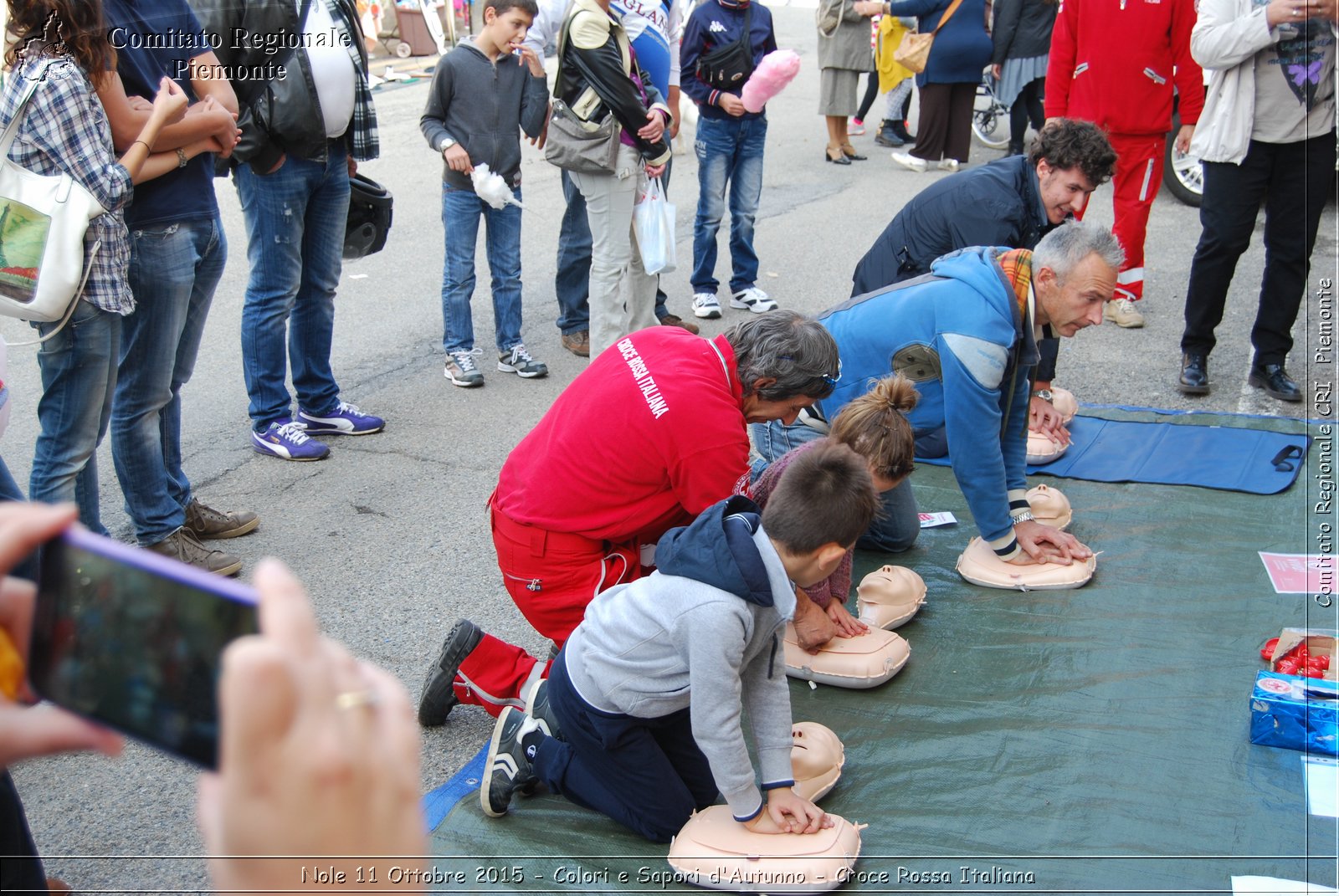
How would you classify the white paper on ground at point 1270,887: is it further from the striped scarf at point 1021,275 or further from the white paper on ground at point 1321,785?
the striped scarf at point 1021,275

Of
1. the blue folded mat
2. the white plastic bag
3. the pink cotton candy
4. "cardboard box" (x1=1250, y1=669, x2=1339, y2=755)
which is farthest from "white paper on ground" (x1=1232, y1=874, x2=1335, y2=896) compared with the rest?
the pink cotton candy

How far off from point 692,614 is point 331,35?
281cm

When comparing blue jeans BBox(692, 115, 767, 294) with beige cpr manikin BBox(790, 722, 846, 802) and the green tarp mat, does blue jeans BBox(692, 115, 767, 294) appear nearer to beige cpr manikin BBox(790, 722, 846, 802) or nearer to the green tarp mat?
the green tarp mat

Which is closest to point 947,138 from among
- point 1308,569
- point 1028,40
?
point 1028,40

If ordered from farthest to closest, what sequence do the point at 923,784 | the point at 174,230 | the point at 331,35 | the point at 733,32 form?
1. the point at 733,32
2. the point at 331,35
3. the point at 174,230
4. the point at 923,784

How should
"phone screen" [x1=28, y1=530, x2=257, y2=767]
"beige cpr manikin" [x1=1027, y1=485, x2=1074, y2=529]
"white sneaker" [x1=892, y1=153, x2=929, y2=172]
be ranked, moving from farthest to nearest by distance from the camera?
"white sneaker" [x1=892, y1=153, x2=929, y2=172]
"beige cpr manikin" [x1=1027, y1=485, x2=1074, y2=529]
"phone screen" [x1=28, y1=530, x2=257, y2=767]

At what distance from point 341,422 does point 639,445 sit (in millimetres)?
2160

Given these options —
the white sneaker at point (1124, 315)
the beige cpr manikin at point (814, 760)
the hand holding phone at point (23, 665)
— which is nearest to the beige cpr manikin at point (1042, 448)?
the white sneaker at point (1124, 315)

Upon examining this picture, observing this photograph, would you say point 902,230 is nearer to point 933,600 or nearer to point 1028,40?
point 933,600

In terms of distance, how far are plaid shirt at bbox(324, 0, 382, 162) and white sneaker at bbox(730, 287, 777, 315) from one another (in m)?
2.35

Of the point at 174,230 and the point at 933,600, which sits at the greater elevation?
the point at 174,230

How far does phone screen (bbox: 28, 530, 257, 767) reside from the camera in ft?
2.33

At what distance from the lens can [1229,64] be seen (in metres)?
4.38

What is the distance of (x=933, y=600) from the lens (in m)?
3.27
